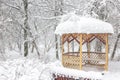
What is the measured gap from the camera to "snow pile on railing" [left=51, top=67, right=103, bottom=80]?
14115 millimetres

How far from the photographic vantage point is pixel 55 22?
25.1 meters

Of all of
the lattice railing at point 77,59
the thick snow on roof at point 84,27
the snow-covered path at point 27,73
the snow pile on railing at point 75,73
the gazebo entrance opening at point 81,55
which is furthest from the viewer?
the lattice railing at point 77,59

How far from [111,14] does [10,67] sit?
10.6 metres

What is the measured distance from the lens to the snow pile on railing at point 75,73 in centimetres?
1411

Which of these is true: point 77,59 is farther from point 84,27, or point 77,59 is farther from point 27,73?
point 27,73

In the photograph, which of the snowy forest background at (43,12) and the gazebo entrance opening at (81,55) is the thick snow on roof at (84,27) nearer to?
the gazebo entrance opening at (81,55)

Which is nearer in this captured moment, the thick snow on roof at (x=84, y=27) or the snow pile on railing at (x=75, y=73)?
the snow pile on railing at (x=75, y=73)

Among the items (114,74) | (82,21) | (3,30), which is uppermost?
(82,21)

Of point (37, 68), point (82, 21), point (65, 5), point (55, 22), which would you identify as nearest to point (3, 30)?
point (55, 22)

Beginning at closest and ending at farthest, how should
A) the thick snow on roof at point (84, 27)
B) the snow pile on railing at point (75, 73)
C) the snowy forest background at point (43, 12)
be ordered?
the snow pile on railing at point (75, 73)
the thick snow on roof at point (84, 27)
the snowy forest background at point (43, 12)

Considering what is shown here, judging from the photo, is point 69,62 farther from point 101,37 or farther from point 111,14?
point 111,14

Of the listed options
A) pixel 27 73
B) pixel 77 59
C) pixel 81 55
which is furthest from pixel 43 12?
pixel 27 73

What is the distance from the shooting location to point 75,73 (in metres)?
15.0

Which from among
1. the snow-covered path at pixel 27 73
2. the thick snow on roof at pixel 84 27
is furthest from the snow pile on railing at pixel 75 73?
the thick snow on roof at pixel 84 27
